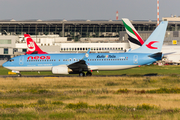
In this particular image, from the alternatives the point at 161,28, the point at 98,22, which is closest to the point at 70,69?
the point at 161,28

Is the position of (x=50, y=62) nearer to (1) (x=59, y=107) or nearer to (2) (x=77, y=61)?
(2) (x=77, y=61)

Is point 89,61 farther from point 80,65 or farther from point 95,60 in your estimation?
point 80,65

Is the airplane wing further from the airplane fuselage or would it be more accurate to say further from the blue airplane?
the airplane fuselage

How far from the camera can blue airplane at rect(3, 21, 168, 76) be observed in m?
42.6

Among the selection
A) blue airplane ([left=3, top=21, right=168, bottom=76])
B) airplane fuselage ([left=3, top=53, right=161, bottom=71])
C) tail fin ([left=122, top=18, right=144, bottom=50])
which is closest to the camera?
blue airplane ([left=3, top=21, right=168, bottom=76])

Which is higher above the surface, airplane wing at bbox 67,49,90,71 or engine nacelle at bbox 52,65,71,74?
airplane wing at bbox 67,49,90,71

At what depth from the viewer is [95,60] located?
44000 mm

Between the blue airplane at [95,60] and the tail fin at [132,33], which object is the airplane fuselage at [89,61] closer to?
the blue airplane at [95,60]

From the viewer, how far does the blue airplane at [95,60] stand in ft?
140

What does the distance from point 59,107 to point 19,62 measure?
95.0 feet

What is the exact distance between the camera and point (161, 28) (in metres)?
43.7

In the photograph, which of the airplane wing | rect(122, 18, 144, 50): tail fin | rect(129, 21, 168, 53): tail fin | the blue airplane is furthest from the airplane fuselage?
rect(122, 18, 144, 50): tail fin

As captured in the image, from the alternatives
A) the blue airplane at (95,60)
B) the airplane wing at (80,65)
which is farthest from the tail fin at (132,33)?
the airplane wing at (80,65)

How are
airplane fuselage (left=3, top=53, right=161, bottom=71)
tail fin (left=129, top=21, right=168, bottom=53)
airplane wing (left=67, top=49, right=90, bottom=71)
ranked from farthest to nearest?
1. tail fin (left=129, top=21, right=168, bottom=53)
2. airplane wing (left=67, top=49, right=90, bottom=71)
3. airplane fuselage (left=3, top=53, right=161, bottom=71)
